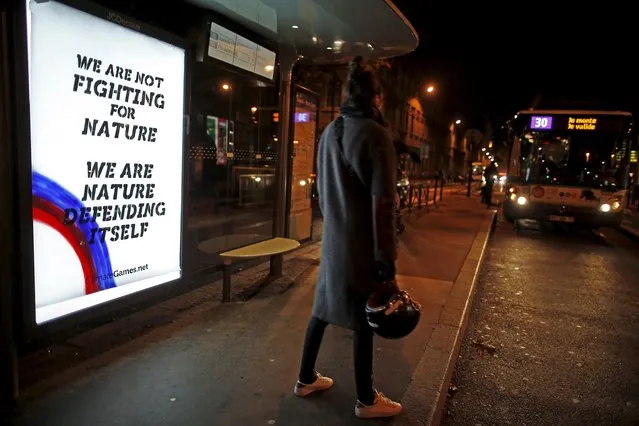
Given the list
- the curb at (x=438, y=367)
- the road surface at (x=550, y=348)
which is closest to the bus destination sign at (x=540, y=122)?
the road surface at (x=550, y=348)

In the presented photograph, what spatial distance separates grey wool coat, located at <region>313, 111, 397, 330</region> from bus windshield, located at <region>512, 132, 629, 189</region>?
33.9ft

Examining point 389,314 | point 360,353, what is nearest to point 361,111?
point 389,314

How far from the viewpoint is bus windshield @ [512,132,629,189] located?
1135cm

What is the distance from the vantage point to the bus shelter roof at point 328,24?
4688 mm

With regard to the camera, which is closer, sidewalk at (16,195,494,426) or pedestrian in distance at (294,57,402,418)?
pedestrian in distance at (294,57,402,418)

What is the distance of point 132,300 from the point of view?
381 centimetres

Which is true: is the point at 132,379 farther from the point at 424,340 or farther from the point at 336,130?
the point at 424,340

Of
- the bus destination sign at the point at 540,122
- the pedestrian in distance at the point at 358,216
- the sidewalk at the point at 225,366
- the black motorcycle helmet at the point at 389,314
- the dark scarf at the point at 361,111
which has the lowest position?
the sidewalk at the point at 225,366

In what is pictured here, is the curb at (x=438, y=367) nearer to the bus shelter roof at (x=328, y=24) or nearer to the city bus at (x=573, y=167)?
the bus shelter roof at (x=328, y=24)

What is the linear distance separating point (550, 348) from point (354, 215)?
311 cm

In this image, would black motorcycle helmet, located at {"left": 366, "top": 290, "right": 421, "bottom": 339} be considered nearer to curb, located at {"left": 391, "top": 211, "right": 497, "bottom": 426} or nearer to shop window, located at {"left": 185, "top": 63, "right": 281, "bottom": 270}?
curb, located at {"left": 391, "top": 211, "right": 497, "bottom": 426}

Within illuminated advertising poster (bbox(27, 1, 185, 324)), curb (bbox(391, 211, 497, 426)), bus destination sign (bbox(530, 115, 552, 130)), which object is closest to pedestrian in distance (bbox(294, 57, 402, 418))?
curb (bbox(391, 211, 497, 426))

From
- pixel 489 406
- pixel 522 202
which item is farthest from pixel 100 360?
pixel 522 202

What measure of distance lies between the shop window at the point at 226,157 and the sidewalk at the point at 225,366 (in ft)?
3.21
